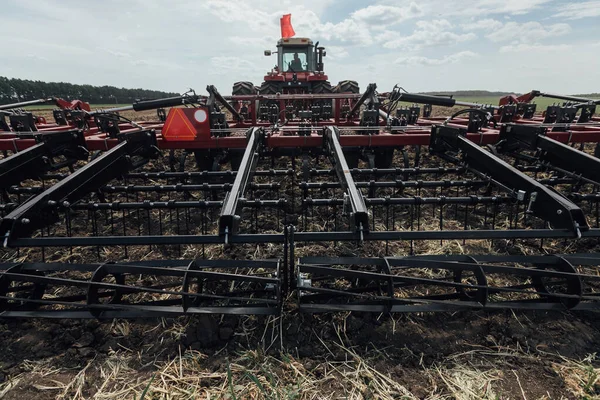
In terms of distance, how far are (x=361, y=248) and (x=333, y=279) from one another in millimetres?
637

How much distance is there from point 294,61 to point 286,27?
1.07 metres

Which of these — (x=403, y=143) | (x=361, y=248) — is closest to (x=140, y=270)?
(x=361, y=248)

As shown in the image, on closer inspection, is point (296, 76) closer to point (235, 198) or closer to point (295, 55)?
point (295, 55)

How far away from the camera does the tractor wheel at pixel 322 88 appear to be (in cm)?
859

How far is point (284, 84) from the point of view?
8523 mm

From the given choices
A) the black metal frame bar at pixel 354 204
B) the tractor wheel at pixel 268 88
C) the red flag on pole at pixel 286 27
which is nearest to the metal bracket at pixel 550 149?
the black metal frame bar at pixel 354 204

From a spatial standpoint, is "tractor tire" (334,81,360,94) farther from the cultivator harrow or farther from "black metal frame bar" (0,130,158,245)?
"black metal frame bar" (0,130,158,245)

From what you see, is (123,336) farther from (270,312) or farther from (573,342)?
(573,342)

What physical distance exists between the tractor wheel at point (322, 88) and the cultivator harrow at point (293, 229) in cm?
367

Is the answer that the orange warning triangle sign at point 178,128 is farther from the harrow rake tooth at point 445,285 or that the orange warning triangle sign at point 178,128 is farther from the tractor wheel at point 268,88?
the tractor wheel at point 268,88

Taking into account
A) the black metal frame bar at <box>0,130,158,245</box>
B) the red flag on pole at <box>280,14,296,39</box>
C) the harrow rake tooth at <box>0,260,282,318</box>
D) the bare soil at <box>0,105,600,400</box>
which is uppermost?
the red flag on pole at <box>280,14,296,39</box>

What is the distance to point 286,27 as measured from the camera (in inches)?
404

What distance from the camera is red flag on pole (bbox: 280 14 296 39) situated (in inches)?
400

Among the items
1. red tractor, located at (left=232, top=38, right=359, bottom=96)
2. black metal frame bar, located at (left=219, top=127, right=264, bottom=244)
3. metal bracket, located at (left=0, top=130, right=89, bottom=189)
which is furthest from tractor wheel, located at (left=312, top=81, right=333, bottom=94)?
metal bracket, located at (left=0, top=130, right=89, bottom=189)
